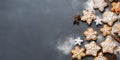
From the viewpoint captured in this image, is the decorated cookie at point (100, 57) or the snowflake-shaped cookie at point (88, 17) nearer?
the decorated cookie at point (100, 57)

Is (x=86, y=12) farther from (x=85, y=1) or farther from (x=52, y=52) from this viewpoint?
(x=52, y=52)

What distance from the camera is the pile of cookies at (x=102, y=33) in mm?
1734

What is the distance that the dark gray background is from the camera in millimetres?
1775

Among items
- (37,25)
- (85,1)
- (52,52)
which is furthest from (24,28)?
(85,1)

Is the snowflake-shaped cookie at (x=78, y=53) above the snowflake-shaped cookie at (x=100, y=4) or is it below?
below

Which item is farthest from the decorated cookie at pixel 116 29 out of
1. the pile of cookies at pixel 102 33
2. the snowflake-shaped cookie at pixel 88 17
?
the snowflake-shaped cookie at pixel 88 17

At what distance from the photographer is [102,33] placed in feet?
5.83

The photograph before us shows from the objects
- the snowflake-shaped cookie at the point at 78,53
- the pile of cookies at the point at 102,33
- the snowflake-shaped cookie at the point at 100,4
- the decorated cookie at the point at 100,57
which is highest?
the snowflake-shaped cookie at the point at 100,4

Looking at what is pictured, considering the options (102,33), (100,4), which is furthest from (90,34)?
(100,4)

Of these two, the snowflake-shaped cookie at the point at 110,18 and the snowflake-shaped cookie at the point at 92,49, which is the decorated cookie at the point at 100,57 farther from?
the snowflake-shaped cookie at the point at 110,18

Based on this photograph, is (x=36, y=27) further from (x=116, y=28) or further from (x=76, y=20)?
(x=116, y=28)

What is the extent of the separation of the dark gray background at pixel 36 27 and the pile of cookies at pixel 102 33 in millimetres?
29

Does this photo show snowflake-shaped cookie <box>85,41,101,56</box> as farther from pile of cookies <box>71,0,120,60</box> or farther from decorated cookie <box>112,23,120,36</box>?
decorated cookie <box>112,23,120,36</box>

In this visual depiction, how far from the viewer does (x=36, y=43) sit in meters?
1.79
